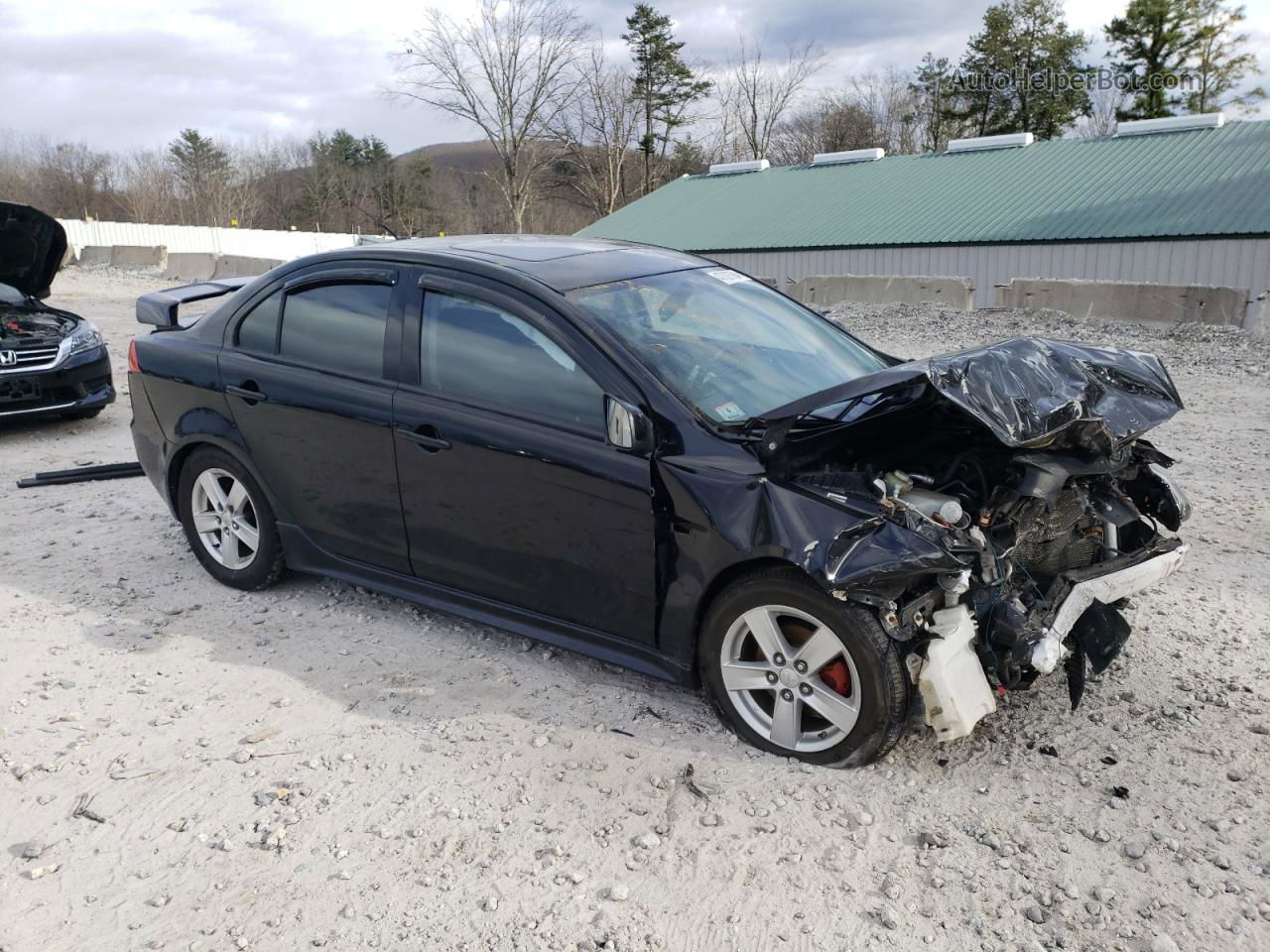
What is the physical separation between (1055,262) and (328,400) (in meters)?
26.4

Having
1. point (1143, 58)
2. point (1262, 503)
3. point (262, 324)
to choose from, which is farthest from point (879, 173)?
point (262, 324)

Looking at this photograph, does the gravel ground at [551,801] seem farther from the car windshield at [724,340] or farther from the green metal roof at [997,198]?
the green metal roof at [997,198]

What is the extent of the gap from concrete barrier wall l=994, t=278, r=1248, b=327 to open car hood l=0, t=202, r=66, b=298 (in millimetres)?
10758

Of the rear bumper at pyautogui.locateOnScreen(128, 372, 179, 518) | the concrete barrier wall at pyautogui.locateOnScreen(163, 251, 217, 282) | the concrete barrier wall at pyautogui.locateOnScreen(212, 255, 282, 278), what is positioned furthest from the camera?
the concrete barrier wall at pyautogui.locateOnScreen(163, 251, 217, 282)

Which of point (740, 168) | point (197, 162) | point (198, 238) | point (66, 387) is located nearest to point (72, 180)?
point (197, 162)

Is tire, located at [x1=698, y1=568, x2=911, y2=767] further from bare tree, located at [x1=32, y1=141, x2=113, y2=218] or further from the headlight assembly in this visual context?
bare tree, located at [x1=32, y1=141, x2=113, y2=218]

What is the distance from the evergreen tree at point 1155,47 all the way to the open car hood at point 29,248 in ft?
166

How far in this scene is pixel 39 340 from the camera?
8.35m

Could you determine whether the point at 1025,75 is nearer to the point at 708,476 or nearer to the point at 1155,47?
the point at 1155,47

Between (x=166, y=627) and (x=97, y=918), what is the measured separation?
79.7 inches

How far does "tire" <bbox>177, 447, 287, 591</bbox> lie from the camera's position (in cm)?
482

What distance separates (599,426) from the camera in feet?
11.9

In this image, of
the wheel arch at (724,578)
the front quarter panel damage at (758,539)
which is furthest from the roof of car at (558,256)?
the wheel arch at (724,578)

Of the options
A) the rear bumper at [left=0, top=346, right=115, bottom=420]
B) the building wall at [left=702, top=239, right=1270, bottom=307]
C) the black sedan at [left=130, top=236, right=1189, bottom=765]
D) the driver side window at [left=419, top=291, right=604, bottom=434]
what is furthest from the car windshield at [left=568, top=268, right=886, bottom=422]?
the building wall at [left=702, top=239, right=1270, bottom=307]
